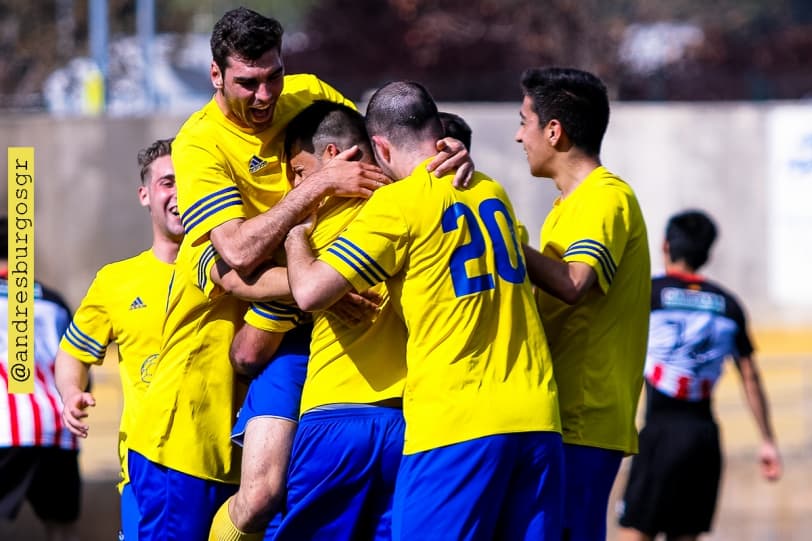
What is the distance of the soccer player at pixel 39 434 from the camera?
7227 millimetres

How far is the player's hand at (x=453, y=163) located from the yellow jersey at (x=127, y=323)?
1.60 meters

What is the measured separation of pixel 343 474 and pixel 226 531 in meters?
0.58

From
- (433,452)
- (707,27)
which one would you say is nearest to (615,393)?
(433,452)

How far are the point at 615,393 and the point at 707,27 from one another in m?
23.5

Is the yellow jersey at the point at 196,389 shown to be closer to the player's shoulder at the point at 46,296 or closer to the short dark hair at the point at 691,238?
the player's shoulder at the point at 46,296

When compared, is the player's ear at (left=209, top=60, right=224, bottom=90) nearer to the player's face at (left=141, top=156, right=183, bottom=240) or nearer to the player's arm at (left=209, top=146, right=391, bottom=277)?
the player's arm at (left=209, top=146, right=391, bottom=277)

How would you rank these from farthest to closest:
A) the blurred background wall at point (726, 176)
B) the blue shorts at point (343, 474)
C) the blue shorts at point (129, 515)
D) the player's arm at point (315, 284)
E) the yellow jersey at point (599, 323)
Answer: the blurred background wall at point (726, 176)
the blue shorts at point (129, 515)
the yellow jersey at point (599, 323)
the blue shorts at point (343, 474)
the player's arm at point (315, 284)

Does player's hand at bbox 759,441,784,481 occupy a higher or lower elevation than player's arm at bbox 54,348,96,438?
lower

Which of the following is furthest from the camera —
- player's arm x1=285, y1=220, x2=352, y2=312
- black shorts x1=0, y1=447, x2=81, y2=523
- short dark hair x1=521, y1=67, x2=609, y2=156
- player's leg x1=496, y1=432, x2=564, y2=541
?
black shorts x1=0, y1=447, x2=81, y2=523

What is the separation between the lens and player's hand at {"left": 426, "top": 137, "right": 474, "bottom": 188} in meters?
4.32

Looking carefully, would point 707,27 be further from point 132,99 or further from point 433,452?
point 433,452

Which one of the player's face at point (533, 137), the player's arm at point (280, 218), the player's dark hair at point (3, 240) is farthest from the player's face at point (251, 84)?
the player's dark hair at point (3, 240)

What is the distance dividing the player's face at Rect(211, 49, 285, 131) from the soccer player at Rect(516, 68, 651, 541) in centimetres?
95

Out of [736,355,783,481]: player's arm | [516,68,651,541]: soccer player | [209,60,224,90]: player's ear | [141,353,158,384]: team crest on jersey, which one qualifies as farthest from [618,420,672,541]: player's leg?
[209,60,224,90]: player's ear
